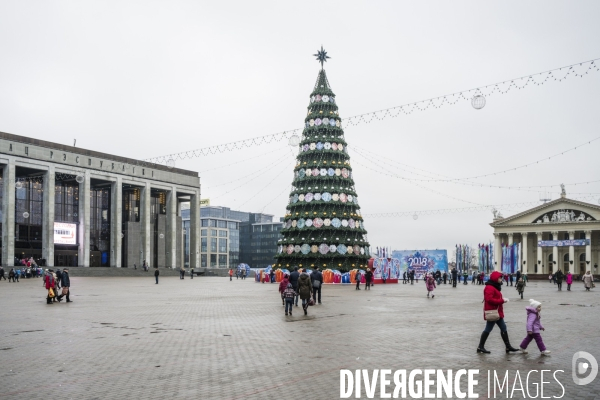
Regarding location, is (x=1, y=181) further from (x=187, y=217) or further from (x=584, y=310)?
(x=187, y=217)

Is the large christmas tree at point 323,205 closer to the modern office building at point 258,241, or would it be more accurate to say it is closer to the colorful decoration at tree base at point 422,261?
the colorful decoration at tree base at point 422,261

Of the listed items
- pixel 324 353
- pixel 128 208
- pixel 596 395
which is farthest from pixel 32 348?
pixel 128 208

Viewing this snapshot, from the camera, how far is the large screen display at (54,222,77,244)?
77.2 m

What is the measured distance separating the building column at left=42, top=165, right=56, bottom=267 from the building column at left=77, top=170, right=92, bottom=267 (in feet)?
15.7

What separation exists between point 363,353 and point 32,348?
23.5 feet

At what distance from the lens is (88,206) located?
80.6 metres

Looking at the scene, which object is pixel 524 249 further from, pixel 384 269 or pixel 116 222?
pixel 116 222

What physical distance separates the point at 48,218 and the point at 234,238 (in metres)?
107

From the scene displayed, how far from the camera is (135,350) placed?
41.6 feet

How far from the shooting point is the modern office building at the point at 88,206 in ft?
238

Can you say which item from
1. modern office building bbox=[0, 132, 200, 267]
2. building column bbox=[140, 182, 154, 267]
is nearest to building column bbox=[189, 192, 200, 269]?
modern office building bbox=[0, 132, 200, 267]

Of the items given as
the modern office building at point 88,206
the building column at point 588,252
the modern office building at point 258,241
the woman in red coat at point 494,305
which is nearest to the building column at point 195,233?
the modern office building at point 88,206

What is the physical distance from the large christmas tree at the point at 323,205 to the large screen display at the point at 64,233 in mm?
37507

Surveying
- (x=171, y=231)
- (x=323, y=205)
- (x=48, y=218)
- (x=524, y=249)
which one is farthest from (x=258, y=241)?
(x=323, y=205)
